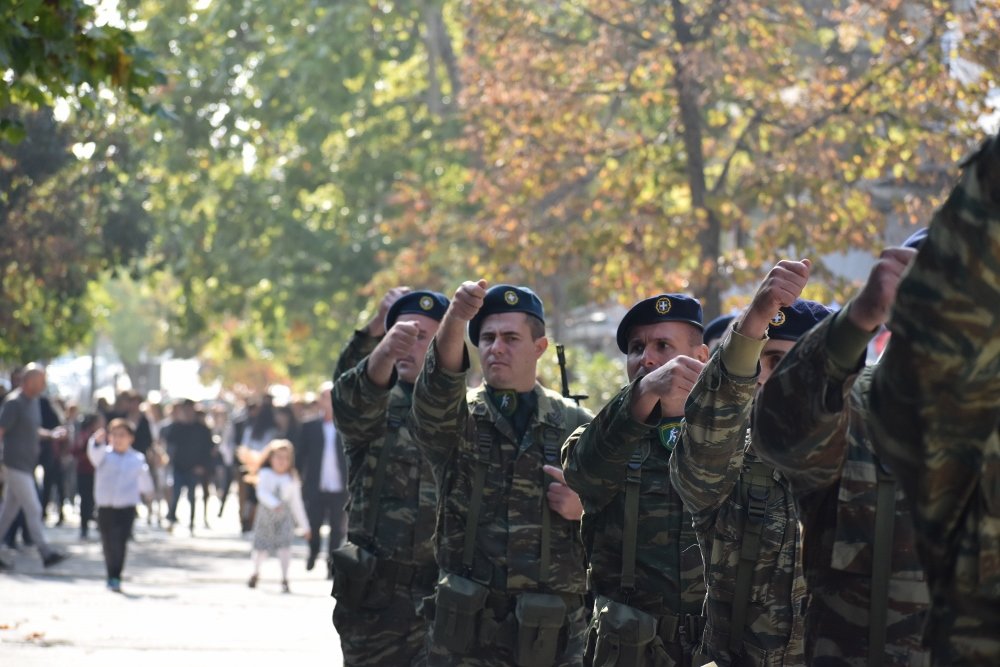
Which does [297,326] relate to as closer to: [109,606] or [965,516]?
[109,606]

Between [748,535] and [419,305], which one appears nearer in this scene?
[748,535]

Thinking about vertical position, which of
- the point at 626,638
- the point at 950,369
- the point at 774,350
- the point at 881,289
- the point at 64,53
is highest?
the point at 64,53

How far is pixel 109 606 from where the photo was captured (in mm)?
15562

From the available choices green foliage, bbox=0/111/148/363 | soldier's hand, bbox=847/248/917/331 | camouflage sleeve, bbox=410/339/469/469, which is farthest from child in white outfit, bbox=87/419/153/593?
soldier's hand, bbox=847/248/917/331

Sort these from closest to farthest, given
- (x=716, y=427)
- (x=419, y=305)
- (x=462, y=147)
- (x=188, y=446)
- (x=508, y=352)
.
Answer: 1. (x=716, y=427)
2. (x=508, y=352)
3. (x=419, y=305)
4. (x=462, y=147)
5. (x=188, y=446)

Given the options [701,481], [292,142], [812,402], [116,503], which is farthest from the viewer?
[292,142]

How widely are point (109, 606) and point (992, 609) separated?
1355cm

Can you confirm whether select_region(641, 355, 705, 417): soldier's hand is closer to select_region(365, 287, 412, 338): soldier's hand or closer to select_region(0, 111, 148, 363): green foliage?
select_region(365, 287, 412, 338): soldier's hand

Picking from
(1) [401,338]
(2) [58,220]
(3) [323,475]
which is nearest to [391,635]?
(1) [401,338]

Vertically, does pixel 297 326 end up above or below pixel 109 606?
above

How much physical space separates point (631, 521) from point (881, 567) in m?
1.89

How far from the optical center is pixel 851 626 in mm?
3818

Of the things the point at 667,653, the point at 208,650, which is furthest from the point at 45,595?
the point at 667,653

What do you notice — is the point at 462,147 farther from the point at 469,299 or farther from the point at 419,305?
the point at 469,299
